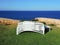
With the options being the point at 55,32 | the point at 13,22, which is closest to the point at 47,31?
the point at 55,32

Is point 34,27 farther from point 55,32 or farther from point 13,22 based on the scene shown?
point 13,22

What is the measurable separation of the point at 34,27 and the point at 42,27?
51 cm

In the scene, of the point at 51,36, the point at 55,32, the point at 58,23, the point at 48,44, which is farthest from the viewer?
the point at 58,23

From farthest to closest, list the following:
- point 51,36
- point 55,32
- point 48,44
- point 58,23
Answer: point 58,23 → point 55,32 → point 51,36 → point 48,44

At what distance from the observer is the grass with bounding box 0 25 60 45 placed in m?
11.9

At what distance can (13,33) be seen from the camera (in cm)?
1382

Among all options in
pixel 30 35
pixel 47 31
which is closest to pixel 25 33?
pixel 30 35

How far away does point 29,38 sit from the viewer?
12.7m

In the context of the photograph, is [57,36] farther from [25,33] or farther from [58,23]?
[58,23]

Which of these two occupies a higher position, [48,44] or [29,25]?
[29,25]

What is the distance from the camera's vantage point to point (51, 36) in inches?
514

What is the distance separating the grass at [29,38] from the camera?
11918mm

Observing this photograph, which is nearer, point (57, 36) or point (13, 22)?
point (57, 36)

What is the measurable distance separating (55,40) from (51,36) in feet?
2.65
